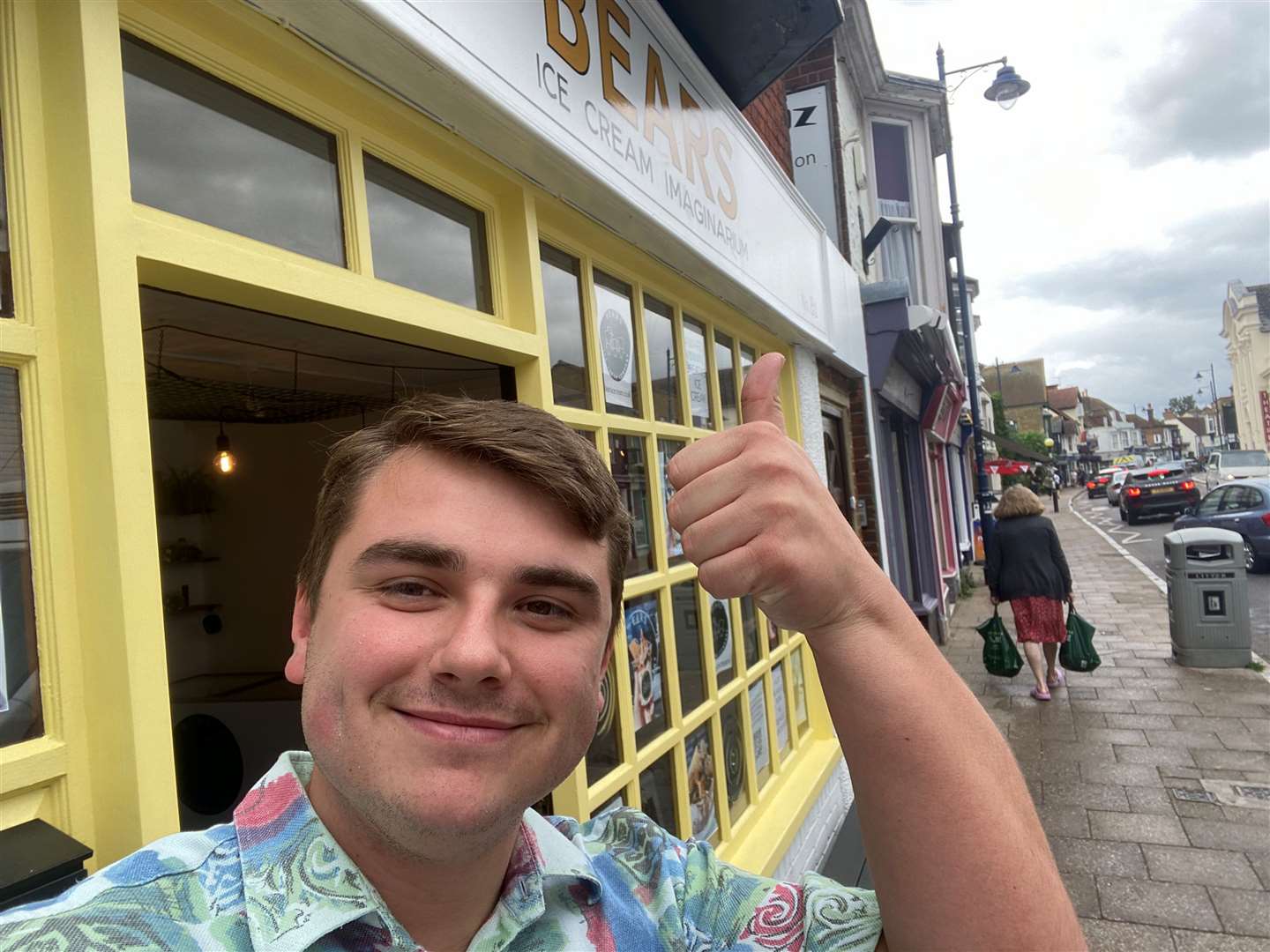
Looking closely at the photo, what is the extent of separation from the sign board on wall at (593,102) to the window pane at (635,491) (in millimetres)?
853

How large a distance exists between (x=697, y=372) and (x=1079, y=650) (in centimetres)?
465

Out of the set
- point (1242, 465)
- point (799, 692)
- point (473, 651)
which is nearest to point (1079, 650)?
point (799, 692)

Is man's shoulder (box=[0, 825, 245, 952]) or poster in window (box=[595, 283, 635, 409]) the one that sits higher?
poster in window (box=[595, 283, 635, 409])

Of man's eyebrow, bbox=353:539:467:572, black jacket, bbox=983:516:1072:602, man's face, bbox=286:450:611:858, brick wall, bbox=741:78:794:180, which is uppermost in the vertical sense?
brick wall, bbox=741:78:794:180

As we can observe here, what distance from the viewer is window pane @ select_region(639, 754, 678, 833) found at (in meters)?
2.88

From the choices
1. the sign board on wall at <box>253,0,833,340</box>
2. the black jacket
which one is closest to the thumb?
the sign board on wall at <box>253,0,833,340</box>

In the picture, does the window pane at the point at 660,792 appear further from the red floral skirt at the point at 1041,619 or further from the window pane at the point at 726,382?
the red floral skirt at the point at 1041,619

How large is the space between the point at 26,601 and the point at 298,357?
6.63 ft

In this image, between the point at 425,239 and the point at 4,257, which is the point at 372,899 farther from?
the point at 425,239

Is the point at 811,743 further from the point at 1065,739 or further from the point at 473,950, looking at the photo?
the point at 473,950

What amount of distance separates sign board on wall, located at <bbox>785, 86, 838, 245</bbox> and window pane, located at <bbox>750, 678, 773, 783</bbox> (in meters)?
3.96

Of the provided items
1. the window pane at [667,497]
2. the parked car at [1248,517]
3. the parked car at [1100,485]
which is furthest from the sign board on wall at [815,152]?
the parked car at [1100,485]

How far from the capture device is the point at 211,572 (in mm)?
4598

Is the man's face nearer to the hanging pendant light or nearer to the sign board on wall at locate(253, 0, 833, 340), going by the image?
the sign board on wall at locate(253, 0, 833, 340)
